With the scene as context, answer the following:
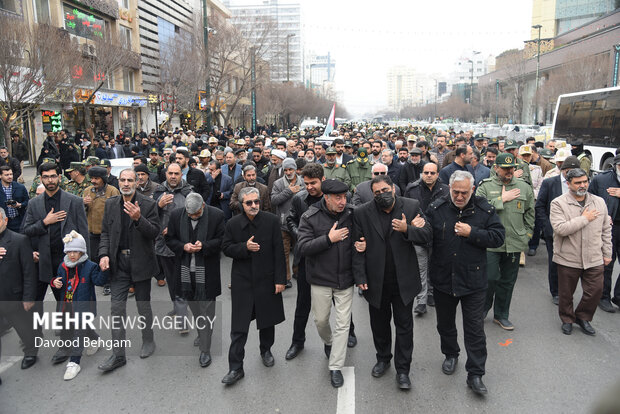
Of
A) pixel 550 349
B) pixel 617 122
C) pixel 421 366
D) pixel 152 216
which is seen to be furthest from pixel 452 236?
pixel 617 122

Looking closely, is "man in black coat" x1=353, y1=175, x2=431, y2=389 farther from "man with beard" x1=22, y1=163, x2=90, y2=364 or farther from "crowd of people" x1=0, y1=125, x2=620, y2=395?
"man with beard" x1=22, y1=163, x2=90, y2=364

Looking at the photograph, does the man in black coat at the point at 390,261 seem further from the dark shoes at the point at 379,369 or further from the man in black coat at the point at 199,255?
the man in black coat at the point at 199,255

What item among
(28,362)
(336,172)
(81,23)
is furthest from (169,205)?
(81,23)

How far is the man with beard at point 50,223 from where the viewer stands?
5605 mm

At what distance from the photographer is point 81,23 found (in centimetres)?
3086

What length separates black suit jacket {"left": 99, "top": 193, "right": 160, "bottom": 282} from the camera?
5.19m

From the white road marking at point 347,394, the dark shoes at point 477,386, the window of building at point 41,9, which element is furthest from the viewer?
the window of building at point 41,9

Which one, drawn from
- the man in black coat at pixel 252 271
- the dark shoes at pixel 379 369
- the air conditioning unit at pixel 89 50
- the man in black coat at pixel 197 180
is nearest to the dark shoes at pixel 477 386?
the dark shoes at pixel 379 369

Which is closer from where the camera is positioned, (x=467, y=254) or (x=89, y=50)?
(x=467, y=254)

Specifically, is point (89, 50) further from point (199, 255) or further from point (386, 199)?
point (386, 199)

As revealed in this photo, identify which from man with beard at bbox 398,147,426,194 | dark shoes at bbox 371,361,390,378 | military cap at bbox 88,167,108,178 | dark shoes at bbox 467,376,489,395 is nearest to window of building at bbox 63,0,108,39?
military cap at bbox 88,167,108,178

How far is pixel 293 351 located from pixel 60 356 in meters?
2.49

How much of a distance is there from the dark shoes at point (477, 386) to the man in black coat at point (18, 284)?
4449mm

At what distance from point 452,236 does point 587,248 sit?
6.96ft
